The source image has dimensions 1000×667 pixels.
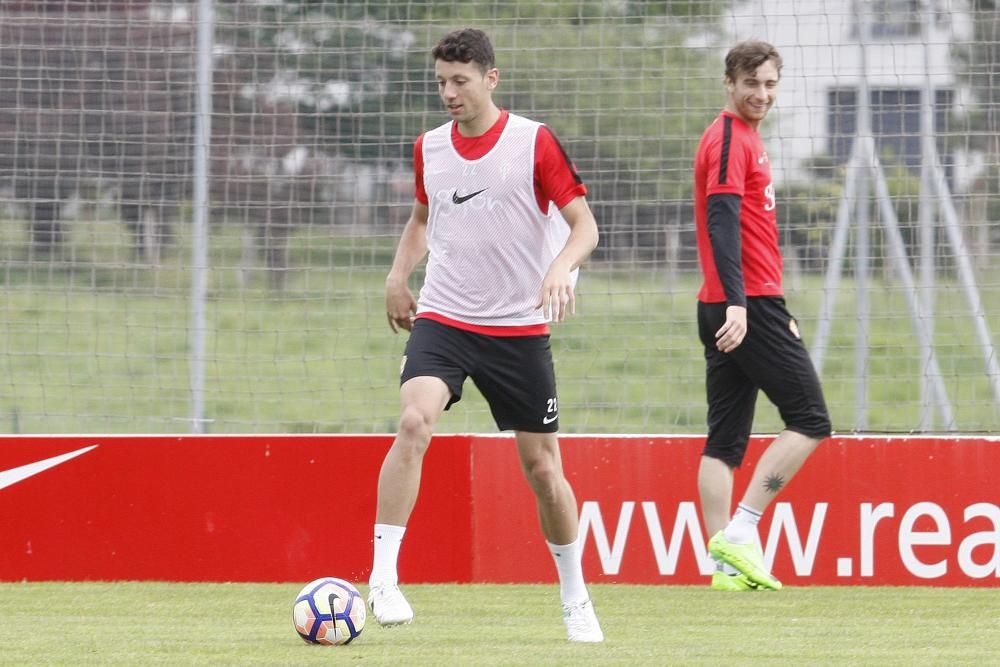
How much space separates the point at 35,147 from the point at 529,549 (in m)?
2.87

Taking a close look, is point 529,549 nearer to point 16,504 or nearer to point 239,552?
point 239,552

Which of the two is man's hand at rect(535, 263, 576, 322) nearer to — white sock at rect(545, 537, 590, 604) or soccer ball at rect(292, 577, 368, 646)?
white sock at rect(545, 537, 590, 604)

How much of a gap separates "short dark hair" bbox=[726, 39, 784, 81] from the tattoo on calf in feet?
5.22

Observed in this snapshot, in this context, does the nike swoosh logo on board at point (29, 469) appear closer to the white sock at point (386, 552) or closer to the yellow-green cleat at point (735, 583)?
the white sock at point (386, 552)

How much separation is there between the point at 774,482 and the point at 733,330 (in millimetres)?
770

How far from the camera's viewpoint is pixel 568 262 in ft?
15.7

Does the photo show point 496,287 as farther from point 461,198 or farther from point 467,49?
point 467,49

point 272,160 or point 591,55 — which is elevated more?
point 591,55

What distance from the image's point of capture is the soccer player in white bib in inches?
198

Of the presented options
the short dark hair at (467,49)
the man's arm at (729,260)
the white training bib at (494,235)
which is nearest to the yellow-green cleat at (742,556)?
the man's arm at (729,260)

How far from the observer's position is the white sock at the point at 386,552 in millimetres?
4871

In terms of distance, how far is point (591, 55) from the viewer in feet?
23.6

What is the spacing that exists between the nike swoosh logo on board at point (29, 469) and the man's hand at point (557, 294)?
9.23 feet

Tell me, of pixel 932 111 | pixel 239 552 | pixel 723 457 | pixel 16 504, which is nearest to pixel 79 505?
pixel 16 504
